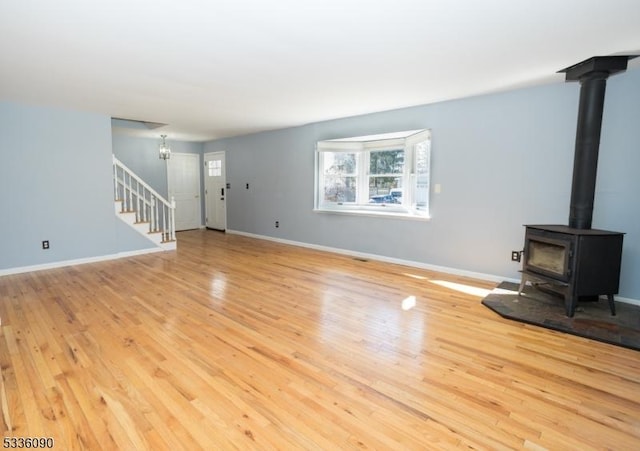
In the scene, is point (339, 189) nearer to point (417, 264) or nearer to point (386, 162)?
point (386, 162)

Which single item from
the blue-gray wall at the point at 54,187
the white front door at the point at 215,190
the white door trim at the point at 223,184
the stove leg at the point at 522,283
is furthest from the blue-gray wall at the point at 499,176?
the blue-gray wall at the point at 54,187

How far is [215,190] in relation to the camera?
27.9 ft

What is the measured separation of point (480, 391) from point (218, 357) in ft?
5.66

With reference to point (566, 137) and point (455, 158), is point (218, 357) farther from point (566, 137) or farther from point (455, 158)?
point (566, 137)

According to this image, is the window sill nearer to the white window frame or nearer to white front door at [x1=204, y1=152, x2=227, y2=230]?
the white window frame

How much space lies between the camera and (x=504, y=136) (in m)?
4.04

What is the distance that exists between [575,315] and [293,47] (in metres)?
3.41

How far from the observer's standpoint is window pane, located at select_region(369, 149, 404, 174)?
17.7 ft

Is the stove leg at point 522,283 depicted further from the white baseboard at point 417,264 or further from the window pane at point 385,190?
the window pane at point 385,190

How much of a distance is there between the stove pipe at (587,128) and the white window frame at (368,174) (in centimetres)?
176

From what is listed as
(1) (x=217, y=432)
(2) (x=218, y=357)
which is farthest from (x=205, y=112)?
(1) (x=217, y=432)

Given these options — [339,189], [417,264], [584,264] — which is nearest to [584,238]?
[584,264]

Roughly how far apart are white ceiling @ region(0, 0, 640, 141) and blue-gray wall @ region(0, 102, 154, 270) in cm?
49

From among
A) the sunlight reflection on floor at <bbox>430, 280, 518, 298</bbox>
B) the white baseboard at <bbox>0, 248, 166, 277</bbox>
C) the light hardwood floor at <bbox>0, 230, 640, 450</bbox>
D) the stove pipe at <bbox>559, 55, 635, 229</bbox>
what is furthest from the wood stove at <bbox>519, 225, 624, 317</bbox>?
the white baseboard at <bbox>0, 248, 166, 277</bbox>
